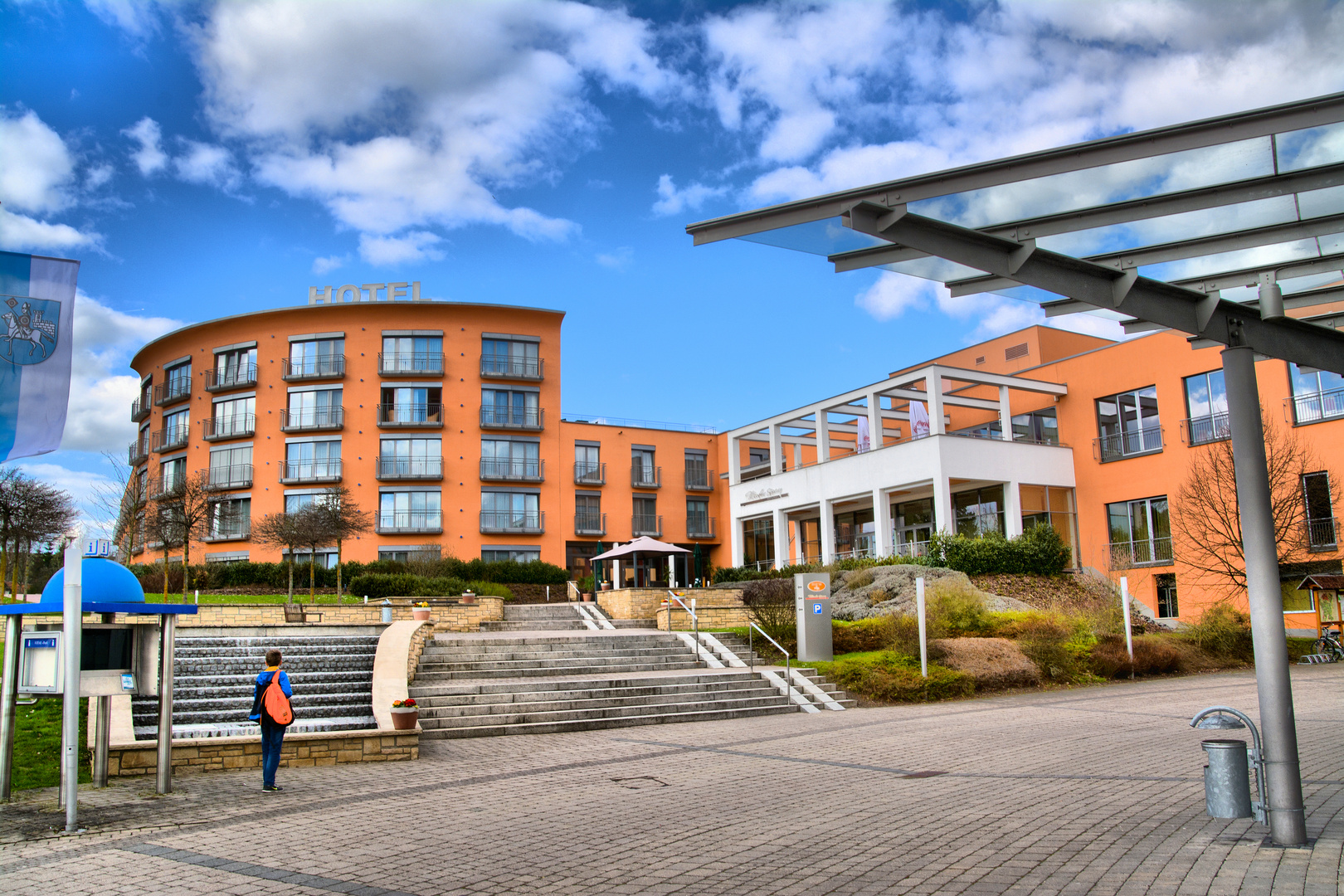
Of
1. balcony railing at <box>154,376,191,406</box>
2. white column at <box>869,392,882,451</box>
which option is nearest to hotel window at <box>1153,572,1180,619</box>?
white column at <box>869,392,882,451</box>

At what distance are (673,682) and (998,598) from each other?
12517 mm

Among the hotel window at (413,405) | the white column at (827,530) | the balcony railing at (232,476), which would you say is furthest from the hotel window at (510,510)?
the white column at (827,530)

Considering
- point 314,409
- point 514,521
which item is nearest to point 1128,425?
point 514,521

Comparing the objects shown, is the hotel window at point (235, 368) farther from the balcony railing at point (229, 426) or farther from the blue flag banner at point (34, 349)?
the blue flag banner at point (34, 349)

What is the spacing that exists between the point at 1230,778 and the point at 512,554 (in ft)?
131

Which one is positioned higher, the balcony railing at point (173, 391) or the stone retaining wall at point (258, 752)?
the balcony railing at point (173, 391)

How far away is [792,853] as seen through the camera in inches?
243

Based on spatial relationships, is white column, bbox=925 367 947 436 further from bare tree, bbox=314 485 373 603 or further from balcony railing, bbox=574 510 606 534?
balcony railing, bbox=574 510 606 534

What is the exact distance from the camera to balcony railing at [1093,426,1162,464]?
30734 mm

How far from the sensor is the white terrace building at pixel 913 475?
31.0 metres

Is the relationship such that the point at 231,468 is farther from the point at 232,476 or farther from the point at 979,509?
the point at 979,509

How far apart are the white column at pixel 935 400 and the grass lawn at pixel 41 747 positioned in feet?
80.5

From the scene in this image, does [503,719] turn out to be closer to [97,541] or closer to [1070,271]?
[97,541]

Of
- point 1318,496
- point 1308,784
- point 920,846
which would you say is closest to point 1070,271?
point 920,846
